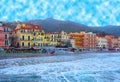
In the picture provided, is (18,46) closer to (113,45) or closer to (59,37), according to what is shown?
(59,37)

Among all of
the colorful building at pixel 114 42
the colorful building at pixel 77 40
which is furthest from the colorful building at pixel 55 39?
the colorful building at pixel 114 42

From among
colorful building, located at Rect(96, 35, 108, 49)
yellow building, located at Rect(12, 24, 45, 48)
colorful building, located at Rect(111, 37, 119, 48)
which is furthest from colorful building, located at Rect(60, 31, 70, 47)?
colorful building, located at Rect(111, 37, 119, 48)

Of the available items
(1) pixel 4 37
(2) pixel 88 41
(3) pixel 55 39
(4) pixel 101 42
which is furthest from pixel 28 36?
(4) pixel 101 42

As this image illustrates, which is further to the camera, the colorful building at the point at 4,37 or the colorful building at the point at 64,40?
the colorful building at the point at 64,40

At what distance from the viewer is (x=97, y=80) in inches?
786

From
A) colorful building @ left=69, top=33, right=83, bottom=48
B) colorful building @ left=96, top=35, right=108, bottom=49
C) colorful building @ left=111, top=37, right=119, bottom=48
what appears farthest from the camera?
colorful building @ left=111, top=37, right=119, bottom=48

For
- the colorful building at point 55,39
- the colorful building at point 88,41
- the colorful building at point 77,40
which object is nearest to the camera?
the colorful building at point 55,39

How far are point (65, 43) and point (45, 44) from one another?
13.0 meters

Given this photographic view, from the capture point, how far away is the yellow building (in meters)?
72.8

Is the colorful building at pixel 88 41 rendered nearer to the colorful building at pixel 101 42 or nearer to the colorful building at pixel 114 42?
the colorful building at pixel 101 42

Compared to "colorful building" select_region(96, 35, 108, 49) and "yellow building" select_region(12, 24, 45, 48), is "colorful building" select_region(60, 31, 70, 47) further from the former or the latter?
"colorful building" select_region(96, 35, 108, 49)

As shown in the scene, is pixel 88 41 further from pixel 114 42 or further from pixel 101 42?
pixel 114 42

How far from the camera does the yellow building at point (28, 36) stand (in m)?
72.8

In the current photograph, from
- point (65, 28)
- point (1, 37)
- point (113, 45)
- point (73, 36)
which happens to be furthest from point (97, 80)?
point (65, 28)
